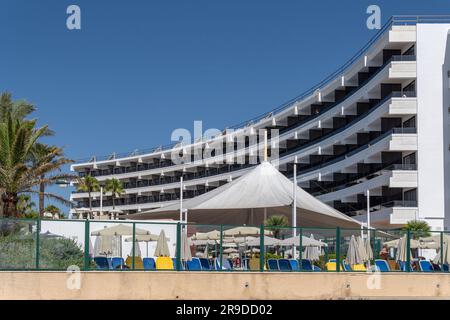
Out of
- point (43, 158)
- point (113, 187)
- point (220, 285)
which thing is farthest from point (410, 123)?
point (113, 187)

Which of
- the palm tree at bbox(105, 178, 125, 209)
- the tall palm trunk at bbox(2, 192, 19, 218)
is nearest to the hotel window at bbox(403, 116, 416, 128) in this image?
the tall palm trunk at bbox(2, 192, 19, 218)

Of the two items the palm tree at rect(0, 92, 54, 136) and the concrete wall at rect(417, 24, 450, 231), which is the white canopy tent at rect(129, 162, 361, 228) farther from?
the concrete wall at rect(417, 24, 450, 231)

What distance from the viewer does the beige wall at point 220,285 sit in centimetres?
2086

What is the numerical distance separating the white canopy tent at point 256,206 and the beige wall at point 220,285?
19.1ft

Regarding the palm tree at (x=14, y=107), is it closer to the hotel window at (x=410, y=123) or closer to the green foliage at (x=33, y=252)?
the green foliage at (x=33, y=252)

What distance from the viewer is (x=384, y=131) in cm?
6569

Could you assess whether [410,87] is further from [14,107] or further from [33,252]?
[33,252]

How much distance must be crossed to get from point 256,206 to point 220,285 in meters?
7.06

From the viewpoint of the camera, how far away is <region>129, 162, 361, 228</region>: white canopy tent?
3006 cm

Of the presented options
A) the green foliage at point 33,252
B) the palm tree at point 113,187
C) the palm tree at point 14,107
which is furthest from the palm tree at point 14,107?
the palm tree at point 113,187

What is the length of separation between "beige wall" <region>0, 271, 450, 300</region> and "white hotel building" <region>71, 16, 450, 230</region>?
3512 cm

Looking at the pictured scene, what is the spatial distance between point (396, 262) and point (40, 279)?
11097mm
